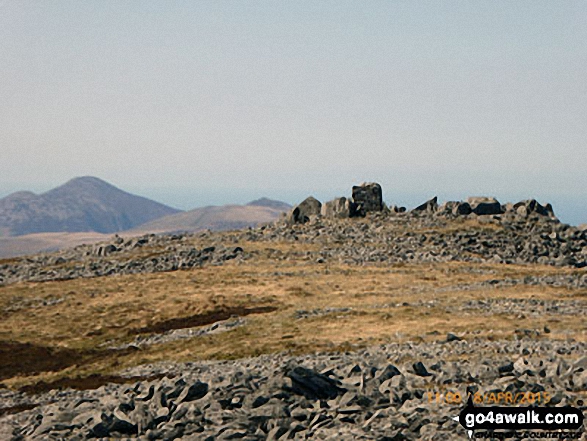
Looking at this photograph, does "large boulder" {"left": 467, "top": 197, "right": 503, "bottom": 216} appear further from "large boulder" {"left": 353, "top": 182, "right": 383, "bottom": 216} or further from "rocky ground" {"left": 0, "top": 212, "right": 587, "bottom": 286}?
"large boulder" {"left": 353, "top": 182, "right": 383, "bottom": 216}

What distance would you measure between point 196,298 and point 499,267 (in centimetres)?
3398

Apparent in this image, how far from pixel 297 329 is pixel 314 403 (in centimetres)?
2013

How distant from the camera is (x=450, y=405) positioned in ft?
63.9

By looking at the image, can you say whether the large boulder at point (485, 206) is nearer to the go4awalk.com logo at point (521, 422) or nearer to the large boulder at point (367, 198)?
the large boulder at point (367, 198)

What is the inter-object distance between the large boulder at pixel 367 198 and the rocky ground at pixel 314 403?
71.3m

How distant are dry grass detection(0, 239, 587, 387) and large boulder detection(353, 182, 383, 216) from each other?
1983 cm

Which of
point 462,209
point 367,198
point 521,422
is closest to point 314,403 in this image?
point 521,422

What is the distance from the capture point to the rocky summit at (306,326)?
65.5ft

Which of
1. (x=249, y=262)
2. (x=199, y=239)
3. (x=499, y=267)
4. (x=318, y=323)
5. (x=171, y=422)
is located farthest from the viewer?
(x=199, y=239)

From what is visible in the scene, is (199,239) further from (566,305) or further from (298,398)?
(298,398)

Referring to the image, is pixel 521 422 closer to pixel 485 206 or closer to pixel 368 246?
pixel 368 246

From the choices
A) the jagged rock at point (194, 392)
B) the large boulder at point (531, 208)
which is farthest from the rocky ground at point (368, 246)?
the jagged rock at point (194, 392)

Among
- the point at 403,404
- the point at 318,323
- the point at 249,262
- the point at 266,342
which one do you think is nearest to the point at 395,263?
the point at 249,262

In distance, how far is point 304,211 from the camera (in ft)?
335
